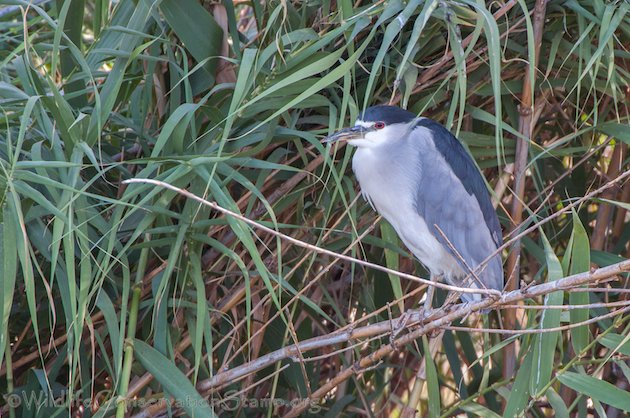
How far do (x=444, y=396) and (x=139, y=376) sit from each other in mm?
1132

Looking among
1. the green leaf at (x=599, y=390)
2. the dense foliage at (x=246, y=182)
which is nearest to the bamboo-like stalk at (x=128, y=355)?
the dense foliage at (x=246, y=182)

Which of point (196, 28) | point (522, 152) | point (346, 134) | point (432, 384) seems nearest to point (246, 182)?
point (346, 134)

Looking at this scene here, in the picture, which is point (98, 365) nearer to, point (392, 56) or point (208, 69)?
point (208, 69)

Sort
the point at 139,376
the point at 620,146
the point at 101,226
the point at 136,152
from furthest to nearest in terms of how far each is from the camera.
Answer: the point at 620,146 < the point at 136,152 < the point at 139,376 < the point at 101,226

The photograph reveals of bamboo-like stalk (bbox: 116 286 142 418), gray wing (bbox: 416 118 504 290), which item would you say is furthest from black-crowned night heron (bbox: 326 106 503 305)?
bamboo-like stalk (bbox: 116 286 142 418)

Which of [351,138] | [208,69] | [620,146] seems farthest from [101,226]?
[620,146]

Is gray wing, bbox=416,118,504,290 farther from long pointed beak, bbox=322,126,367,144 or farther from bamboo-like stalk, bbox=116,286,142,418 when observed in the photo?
bamboo-like stalk, bbox=116,286,142,418

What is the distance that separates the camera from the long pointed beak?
164 centimetres

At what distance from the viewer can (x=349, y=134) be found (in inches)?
→ 67.5

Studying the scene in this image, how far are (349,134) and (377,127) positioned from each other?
13 centimetres

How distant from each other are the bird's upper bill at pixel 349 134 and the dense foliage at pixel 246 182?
0.09 feet

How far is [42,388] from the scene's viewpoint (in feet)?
5.63

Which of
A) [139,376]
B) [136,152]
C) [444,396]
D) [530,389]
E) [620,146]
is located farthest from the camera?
[444,396]

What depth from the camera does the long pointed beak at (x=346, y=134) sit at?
1645mm
